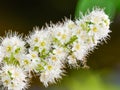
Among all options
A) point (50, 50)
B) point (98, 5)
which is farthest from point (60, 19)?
point (50, 50)

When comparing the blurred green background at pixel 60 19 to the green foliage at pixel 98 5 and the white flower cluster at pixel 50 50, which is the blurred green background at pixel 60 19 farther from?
the white flower cluster at pixel 50 50

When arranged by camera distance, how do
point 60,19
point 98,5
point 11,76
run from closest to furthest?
point 11,76 < point 98,5 < point 60,19

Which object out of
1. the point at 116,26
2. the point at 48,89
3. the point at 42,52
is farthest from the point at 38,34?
the point at 116,26

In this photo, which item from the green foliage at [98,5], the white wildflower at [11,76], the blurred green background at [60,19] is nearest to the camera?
the white wildflower at [11,76]

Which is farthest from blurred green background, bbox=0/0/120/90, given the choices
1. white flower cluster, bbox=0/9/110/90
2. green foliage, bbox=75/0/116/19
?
white flower cluster, bbox=0/9/110/90

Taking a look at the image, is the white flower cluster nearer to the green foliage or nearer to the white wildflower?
the white wildflower

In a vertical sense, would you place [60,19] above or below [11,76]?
above

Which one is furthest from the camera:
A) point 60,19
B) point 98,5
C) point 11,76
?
point 60,19

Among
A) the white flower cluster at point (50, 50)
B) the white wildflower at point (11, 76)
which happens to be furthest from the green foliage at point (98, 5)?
the white wildflower at point (11, 76)

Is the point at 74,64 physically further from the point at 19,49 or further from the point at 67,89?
the point at 67,89

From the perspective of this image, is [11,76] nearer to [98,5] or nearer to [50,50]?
[50,50]
